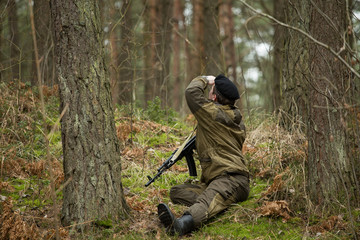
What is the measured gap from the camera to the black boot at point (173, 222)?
391 cm

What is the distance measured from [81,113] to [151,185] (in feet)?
6.64

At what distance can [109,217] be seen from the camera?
4.01 metres

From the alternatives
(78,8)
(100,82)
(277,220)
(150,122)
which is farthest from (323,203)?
(150,122)

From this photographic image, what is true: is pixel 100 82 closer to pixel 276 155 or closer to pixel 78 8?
pixel 78 8

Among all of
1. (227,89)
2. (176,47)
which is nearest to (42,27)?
(227,89)

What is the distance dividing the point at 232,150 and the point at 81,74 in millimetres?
2155

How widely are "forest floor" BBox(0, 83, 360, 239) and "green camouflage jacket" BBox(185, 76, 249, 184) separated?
53 cm

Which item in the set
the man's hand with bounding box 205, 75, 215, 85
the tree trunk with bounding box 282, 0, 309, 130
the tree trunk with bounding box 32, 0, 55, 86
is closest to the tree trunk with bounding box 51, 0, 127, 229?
the man's hand with bounding box 205, 75, 215, 85

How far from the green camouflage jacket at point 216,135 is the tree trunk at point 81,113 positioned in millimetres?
1331

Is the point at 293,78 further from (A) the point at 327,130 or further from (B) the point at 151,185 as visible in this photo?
(B) the point at 151,185

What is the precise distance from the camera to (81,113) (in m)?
3.88

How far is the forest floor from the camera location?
3814 millimetres

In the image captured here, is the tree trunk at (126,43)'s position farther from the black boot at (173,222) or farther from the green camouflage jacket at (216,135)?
the black boot at (173,222)

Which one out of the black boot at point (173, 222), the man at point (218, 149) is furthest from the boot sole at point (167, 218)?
the man at point (218, 149)
